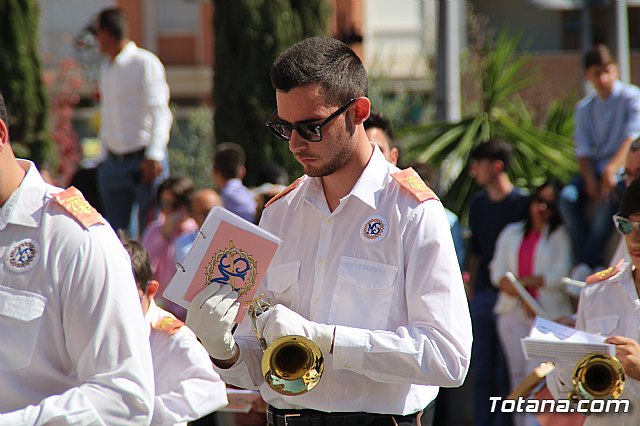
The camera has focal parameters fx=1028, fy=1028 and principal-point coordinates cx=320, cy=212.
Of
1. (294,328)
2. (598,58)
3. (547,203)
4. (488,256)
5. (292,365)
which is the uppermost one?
(598,58)

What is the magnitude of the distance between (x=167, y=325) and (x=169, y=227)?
3.58m

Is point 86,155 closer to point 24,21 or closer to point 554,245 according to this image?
point 24,21

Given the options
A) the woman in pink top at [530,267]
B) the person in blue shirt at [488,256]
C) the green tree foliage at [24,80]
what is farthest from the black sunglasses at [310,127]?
the green tree foliage at [24,80]

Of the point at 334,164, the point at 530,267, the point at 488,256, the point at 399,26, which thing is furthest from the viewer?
the point at 399,26

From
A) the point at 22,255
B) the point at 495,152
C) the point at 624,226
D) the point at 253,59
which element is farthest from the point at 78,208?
the point at 253,59

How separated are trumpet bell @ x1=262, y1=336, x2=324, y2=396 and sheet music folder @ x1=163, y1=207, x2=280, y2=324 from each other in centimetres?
22

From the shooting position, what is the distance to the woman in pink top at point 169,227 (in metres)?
7.45

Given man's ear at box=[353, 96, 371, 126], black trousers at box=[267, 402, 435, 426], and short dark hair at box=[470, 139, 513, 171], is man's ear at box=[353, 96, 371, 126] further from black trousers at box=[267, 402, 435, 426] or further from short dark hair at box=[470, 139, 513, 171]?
short dark hair at box=[470, 139, 513, 171]

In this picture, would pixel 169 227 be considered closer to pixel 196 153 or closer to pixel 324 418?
pixel 324 418

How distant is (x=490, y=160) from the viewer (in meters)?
7.76

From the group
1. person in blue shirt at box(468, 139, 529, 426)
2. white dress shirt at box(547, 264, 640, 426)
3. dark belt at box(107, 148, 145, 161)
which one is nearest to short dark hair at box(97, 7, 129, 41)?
dark belt at box(107, 148, 145, 161)

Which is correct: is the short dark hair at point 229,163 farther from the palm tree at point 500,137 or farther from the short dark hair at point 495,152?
the short dark hair at point 495,152

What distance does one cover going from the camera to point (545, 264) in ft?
24.2

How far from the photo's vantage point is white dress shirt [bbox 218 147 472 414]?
9.47ft
